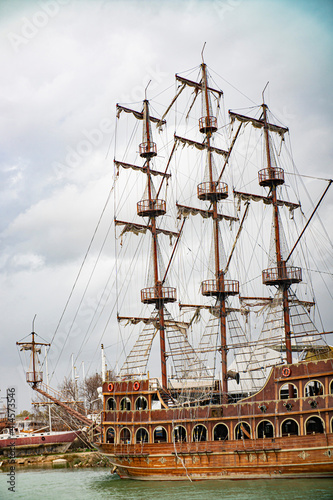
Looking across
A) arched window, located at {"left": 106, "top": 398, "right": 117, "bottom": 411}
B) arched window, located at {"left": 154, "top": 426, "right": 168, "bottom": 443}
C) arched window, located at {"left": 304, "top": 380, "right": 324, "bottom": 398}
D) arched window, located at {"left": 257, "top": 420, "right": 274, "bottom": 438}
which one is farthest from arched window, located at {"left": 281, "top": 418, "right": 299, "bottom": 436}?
arched window, located at {"left": 106, "top": 398, "right": 117, "bottom": 411}

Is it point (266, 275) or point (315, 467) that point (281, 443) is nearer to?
point (315, 467)

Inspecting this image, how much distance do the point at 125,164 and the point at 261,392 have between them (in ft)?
67.9

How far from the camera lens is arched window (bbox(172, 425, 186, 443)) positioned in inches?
1433

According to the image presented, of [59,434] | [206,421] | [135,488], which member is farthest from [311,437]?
[59,434]

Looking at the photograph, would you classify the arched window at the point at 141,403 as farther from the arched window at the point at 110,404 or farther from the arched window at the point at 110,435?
the arched window at the point at 110,435

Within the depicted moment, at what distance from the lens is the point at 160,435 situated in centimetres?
3825

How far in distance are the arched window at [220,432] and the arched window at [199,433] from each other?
2.35 feet

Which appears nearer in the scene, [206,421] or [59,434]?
[206,421]

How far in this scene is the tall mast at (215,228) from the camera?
4016 centimetres

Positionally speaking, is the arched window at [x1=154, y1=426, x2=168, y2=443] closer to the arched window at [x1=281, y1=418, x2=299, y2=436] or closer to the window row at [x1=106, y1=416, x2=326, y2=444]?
the window row at [x1=106, y1=416, x2=326, y2=444]

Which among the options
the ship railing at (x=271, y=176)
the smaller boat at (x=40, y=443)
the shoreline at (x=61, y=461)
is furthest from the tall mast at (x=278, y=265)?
the smaller boat at (x=40, y=443)

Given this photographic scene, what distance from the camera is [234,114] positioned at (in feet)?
140

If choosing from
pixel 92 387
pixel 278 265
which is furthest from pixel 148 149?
pixel 92 387

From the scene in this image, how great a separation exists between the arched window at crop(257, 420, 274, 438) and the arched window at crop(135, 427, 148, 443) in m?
7.74
